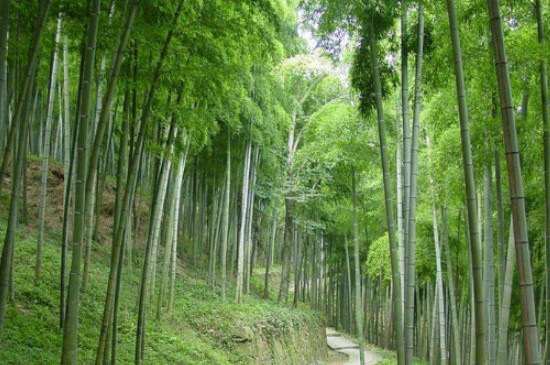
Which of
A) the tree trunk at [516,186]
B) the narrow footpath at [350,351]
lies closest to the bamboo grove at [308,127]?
Result: the tree trunk at [516,186]

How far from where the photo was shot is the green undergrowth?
16.5 feet

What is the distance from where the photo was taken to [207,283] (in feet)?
35.4

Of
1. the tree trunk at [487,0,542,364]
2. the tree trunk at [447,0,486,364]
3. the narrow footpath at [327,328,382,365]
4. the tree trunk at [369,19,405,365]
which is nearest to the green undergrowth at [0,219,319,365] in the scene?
the narrow footpath at [327,328,382,365]

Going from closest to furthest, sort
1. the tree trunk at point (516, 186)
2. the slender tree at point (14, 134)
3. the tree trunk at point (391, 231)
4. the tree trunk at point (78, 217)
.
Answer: the tree trunk at point (516, 186) → the tree trunk at point (78, 217) → the slender tree at point (14, 134) → the tree trunk at point (391, 231)

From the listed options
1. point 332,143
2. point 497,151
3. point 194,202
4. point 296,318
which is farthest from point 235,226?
point 497,151

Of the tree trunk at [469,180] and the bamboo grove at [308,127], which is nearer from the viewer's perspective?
the tree trunk at [469,180]

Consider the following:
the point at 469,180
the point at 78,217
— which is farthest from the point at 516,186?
the point at 78,217

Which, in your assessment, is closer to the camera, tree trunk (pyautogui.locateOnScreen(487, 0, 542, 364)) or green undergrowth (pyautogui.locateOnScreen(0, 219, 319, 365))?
tree trunk (pyautogui.locateOnScreen(487, 0, 542, 364))

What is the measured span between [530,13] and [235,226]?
856 centimetres

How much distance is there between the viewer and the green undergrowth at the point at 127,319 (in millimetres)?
5020

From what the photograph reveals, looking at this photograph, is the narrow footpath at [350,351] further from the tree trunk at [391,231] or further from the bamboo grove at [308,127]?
the tree trunk at [391,231]

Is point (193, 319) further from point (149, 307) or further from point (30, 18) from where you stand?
point (30, 18)

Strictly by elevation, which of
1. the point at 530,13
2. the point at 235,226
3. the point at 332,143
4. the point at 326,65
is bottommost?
the point at 235,226

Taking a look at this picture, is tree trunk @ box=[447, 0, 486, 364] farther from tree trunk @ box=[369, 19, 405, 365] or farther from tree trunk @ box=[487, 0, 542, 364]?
tree trunk @ box=[369, 19, 405, 365]
